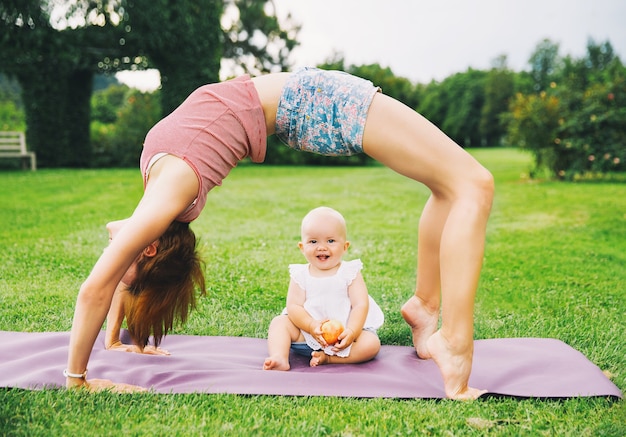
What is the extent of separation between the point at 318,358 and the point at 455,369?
2.43ft

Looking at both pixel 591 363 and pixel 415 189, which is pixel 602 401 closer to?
pixel 591 363

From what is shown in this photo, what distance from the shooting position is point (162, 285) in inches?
115

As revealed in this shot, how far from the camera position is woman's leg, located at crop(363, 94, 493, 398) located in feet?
8.27

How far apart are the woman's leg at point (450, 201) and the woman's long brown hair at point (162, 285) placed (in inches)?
37.8

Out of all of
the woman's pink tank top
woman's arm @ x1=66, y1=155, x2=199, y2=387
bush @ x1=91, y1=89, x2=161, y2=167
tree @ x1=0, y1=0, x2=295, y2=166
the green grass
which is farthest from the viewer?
bush @ x1=91, y1=89, x2=161, y2=167

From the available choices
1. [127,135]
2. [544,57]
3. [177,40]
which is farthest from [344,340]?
[544,57]

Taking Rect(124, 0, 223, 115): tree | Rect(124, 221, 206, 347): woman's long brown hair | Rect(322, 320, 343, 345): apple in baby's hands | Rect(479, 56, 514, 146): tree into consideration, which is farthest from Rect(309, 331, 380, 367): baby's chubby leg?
Rect(479, 56, 514, 146): tree

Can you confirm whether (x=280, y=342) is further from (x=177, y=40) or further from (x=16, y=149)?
(x=16, y=149)

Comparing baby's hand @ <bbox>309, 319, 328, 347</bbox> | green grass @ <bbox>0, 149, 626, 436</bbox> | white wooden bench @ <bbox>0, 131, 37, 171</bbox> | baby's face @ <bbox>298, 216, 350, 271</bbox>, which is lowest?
white wooden bench @ <bbox>0, 131, 37, 171</bbox>

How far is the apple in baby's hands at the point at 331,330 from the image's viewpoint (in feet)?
9.97

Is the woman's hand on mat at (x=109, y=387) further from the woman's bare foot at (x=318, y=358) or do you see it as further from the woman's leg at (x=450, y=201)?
the woman's leg at (x=450, y=201)

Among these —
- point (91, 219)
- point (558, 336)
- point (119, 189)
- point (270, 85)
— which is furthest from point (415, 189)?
point (270, 85)

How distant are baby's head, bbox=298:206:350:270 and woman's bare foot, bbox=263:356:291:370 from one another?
0.54 m

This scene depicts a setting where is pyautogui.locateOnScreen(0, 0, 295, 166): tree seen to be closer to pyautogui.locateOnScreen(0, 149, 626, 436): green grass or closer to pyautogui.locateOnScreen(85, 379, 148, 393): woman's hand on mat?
pyautogui.locateOnScreen(0, 149, 626, 436): green grass
